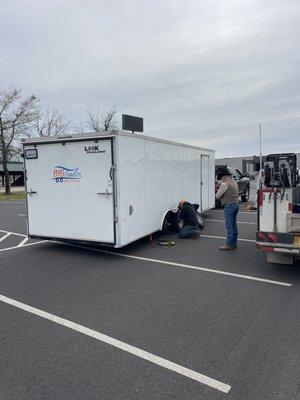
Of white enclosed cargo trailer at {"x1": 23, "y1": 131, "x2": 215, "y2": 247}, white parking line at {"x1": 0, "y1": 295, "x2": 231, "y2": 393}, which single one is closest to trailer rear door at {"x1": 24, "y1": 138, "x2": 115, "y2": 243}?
white enclosed cargo trailer at {"x1": 23, "y1": 131, "x2": 215, "y2": 247}

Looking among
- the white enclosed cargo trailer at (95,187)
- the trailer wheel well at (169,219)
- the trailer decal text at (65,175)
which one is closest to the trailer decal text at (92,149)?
the white enclosed cargo trailer at (95,187)

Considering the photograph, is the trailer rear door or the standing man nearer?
the trailer rear door

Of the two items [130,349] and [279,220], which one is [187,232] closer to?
[279,220]

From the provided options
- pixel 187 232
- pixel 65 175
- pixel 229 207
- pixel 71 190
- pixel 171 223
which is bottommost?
pixel 187 232

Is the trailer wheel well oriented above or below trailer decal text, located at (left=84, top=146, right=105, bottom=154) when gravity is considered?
below

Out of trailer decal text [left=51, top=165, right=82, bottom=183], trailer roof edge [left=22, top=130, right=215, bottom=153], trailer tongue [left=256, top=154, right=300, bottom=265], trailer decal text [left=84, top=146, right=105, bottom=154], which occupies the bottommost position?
trailer tongue [left=256, top=154, right=300, bottom=265]

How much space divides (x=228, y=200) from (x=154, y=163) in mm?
2018

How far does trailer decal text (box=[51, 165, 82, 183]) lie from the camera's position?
801 cm

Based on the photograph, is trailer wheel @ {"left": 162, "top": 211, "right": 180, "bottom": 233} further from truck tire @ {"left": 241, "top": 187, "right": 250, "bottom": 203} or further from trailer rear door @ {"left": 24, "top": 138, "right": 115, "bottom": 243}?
truck tire @ {"left": 241, "top": 187, "right": 250, "bottom": 203}

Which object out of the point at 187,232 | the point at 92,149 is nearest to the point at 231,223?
the point at 187,232

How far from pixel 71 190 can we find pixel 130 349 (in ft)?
16.0

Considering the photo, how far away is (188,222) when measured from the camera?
10242 millimetres

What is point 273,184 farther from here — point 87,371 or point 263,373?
point 87,371

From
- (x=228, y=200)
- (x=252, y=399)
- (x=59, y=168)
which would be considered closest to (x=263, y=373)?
(x=252, y=399)
